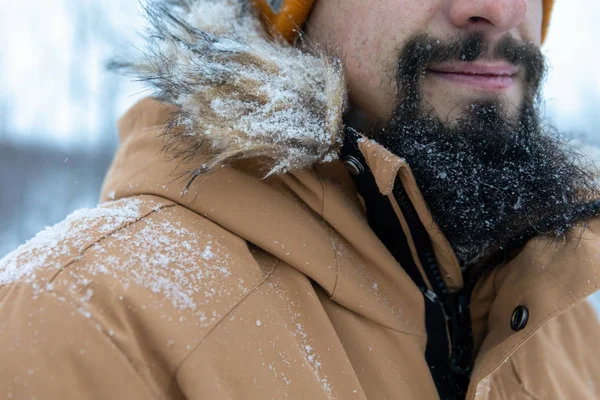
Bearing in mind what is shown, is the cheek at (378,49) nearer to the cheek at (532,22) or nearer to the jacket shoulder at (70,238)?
the cheek at (532,22)

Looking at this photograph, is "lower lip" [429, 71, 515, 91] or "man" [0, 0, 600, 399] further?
"lower lip" [429, 71, 515, 91]

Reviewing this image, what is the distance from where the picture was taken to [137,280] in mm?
864

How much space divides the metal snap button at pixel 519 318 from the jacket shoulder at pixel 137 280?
65cm

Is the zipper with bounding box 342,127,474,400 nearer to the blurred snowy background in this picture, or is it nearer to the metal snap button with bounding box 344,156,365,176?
the metal snap button with bounding box 344,156,365,176

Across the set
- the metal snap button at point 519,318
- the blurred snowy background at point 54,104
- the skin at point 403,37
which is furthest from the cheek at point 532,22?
the blurred snowy background at point 54,104

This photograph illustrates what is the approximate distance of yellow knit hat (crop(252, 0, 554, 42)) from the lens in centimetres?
150

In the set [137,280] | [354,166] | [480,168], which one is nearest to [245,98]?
[354,166]

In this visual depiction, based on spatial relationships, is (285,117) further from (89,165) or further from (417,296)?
(89,165)

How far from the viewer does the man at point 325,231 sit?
0.83 m

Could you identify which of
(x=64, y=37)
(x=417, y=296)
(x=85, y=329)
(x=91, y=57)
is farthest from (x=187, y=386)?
(x=64, y=37)

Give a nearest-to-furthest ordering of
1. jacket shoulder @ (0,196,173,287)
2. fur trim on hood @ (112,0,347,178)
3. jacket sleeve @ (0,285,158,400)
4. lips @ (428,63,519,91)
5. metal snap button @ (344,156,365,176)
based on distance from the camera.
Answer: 1. jacket sleeve @ (0,285,158,400)
2. jacket shoulder @ (0,196,173,287)
3. fur trim on hood @ (112,0,347,178)
4. metal snap button @ (344,156,365,176)
5. lips @ (428,63,519,91)

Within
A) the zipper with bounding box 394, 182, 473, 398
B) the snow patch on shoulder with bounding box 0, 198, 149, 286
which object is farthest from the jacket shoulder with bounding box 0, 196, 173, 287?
the zipper with bounding box 394, 182, 473, 398

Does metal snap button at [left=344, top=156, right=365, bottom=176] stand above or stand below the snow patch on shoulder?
above

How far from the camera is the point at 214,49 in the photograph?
3.76 feet
